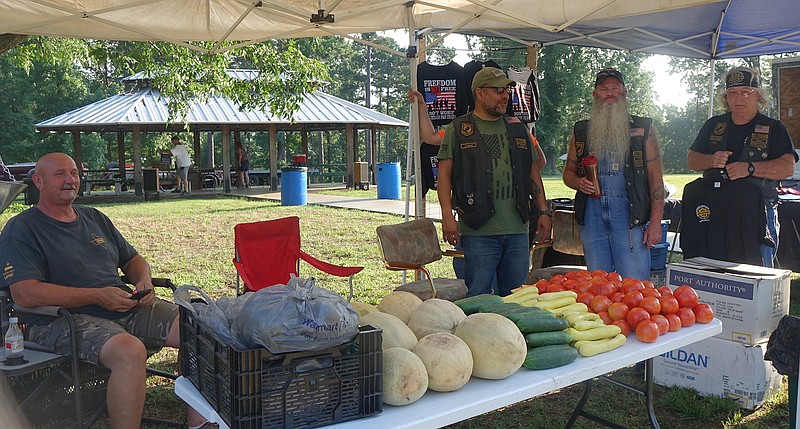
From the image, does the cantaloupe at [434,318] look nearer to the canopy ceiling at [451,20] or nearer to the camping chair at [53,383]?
the camping chair at [53,383]

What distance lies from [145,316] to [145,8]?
284 cm

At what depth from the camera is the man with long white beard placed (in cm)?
440

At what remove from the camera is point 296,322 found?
1.75 metres

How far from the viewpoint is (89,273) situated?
3.77 m

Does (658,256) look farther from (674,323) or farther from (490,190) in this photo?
(674,323)

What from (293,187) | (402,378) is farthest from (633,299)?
(293,187)

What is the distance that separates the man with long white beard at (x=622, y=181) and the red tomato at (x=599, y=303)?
166cm

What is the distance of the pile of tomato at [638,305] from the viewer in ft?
8.98

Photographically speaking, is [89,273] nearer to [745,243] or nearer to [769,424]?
[769,424]

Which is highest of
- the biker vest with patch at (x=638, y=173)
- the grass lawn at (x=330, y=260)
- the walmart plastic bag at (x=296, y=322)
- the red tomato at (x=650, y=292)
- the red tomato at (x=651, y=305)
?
the biker vest with patch at (x=638, y=173)

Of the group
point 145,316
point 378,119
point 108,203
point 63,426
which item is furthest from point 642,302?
point 378,119

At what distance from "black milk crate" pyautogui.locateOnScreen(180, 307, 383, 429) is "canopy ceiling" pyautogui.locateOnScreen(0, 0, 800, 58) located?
353cm

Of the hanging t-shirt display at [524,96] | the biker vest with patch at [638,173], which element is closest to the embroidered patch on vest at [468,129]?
the biker vest with patch at [638,173]

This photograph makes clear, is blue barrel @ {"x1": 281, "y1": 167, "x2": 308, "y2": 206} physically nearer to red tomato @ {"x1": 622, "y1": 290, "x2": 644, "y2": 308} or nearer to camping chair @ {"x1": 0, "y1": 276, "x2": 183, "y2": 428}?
camping chair @ {"x1": 0, "y1": 276, "x2": 183, "y2": 428}
